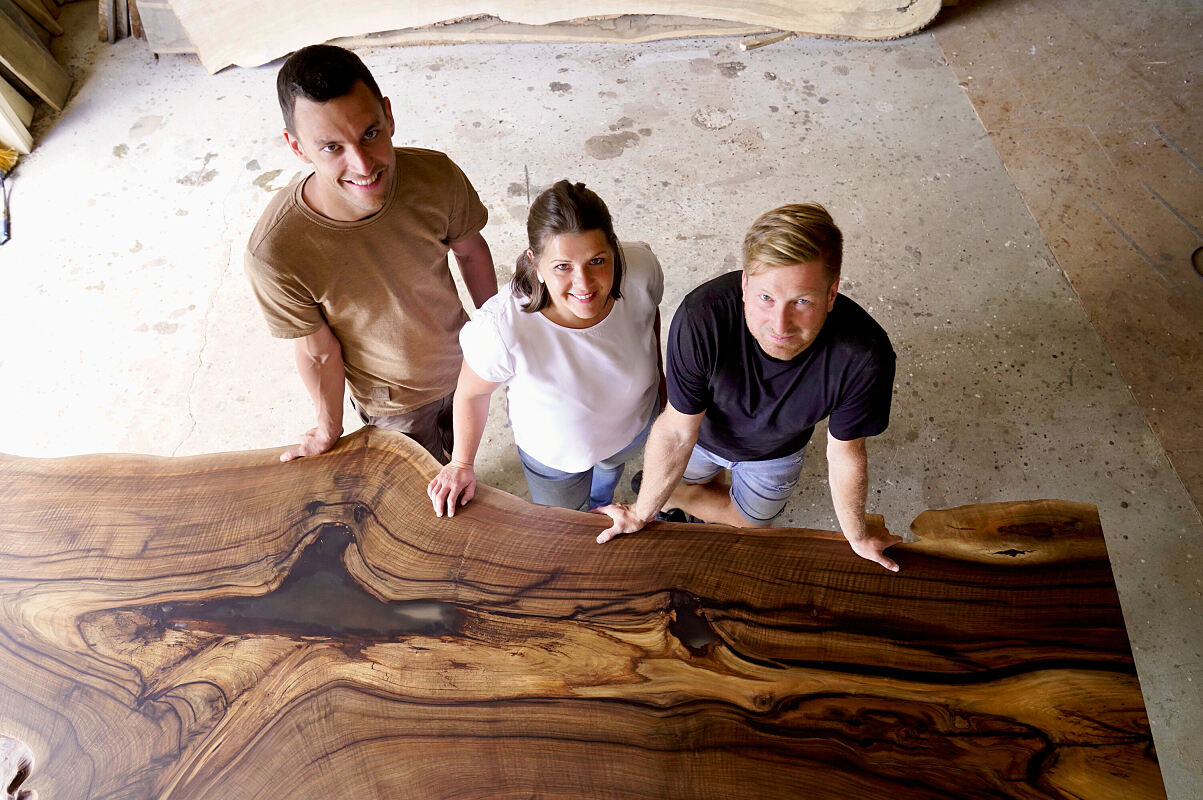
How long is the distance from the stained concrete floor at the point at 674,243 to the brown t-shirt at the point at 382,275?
2.46 feet

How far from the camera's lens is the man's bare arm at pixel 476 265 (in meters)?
1.65

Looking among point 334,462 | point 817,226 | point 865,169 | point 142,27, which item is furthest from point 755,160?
point 142,27

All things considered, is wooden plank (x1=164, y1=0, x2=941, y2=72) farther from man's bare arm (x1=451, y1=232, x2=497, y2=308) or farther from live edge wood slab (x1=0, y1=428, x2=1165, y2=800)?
live edge wood slab (x1=0, y1=428, x2=1165, y2=800)

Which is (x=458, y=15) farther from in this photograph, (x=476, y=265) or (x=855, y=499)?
(x=855, y=499)

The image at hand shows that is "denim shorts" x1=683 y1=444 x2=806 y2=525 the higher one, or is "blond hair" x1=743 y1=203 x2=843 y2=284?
"blond hair" x1=743 y1=203 x2=843 y2=284

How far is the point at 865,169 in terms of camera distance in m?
2.96

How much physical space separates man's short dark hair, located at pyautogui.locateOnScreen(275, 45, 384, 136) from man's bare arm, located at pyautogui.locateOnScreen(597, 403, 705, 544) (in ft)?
2.69

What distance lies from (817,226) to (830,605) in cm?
66

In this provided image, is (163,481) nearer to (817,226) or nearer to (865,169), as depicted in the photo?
(817,226)

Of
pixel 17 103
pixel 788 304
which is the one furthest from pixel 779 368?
pixel 17 103

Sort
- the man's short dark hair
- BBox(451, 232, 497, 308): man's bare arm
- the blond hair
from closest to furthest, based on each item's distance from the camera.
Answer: the blond hair < the man's short dark hair < BBox(451, 232, 497, 308): man's bare arm

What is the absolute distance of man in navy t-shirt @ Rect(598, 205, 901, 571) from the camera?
3.76 ft

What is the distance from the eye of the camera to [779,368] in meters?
1.31

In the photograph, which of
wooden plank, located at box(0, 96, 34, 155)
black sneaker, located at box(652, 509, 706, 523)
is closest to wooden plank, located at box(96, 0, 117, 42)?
wooden plank, located at box(0, 96, 34, 155)
